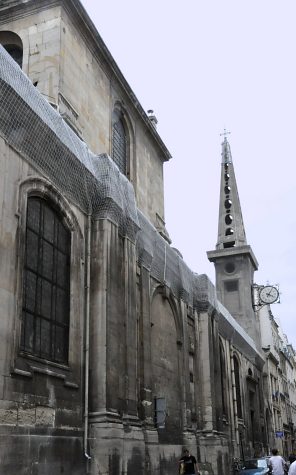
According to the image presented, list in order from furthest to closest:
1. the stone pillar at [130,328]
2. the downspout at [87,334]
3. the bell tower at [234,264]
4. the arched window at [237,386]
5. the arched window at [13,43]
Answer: the bell tower at [234,264]
the arched window at [237,386]
the arched window at [13,43]
the stone pillar at [130,328]
the downspout at [87,334]

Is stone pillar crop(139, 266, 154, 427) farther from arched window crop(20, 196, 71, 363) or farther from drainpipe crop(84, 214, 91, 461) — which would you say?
arched window crop(20, 196, 71, 363)

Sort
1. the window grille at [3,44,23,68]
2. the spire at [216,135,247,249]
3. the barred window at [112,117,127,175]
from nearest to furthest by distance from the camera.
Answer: the window grille at [3,44,23,68], the barred window at [112,117,127,175], the spire at [216,135,247,249]

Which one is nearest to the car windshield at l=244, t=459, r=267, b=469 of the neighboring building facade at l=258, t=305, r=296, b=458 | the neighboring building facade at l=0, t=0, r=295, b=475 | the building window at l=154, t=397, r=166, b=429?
the neighboring building facade at l=0, t=0, r=295, b=475

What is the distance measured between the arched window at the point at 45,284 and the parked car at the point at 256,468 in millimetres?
14071

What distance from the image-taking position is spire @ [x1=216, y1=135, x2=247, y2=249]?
51.9m

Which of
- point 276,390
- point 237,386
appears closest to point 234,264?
point 237,386

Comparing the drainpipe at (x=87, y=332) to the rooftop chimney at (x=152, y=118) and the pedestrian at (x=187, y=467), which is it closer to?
the pedestrian at (x=187, y=467)

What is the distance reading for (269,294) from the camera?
162 ft

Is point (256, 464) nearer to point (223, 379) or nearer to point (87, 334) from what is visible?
point (223, 379)

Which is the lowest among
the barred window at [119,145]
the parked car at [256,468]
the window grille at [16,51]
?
the parked car at [256,468]

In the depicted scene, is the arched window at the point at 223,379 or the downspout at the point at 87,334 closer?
the downspout at the point at 87,334

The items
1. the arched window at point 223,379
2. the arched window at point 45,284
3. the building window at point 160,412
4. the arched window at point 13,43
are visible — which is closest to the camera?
the arched window at point 45,284

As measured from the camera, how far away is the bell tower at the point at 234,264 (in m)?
48.8

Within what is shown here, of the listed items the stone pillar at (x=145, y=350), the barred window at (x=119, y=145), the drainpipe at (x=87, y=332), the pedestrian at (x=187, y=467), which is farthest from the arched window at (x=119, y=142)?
the pedestrian at (x=187, y=467)
